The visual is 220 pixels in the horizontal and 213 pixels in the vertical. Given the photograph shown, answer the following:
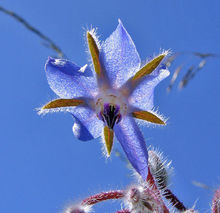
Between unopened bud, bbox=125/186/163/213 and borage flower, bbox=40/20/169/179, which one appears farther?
borage flower, bbox=40/20/169/179

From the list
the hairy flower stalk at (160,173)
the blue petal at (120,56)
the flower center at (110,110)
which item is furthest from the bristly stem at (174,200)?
the blue petal at (120,56)

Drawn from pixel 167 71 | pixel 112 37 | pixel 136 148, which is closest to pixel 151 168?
pixel 136 148

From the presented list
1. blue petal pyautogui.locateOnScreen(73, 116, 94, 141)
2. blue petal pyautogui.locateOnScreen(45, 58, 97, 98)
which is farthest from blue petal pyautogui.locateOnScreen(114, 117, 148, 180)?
blue petal pyautogui.locateOnScreen(45, 58, 97, 98)

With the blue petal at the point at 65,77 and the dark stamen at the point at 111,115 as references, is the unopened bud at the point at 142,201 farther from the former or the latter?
the blue petal at the point at 65,77

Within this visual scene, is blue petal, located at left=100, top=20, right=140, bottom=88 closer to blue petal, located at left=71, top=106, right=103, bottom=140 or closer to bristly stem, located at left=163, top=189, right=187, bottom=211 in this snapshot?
blue petal, located at left=71, top=106, right=103, bottom=140

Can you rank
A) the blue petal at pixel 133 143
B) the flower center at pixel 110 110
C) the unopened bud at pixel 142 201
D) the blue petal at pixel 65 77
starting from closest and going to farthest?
the unopened bud at pixel 142 201 → the blue petal at pixel 133 143 → the blue petal at pixel 65 77 → the flower center at pixel 110 110

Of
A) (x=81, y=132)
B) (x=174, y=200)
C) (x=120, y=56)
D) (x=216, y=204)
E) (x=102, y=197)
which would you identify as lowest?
(x=216, y=204)

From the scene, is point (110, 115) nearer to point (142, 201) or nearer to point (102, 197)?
point (102, 197)

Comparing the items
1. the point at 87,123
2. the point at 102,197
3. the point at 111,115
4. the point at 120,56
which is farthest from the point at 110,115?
the point at 102,197
